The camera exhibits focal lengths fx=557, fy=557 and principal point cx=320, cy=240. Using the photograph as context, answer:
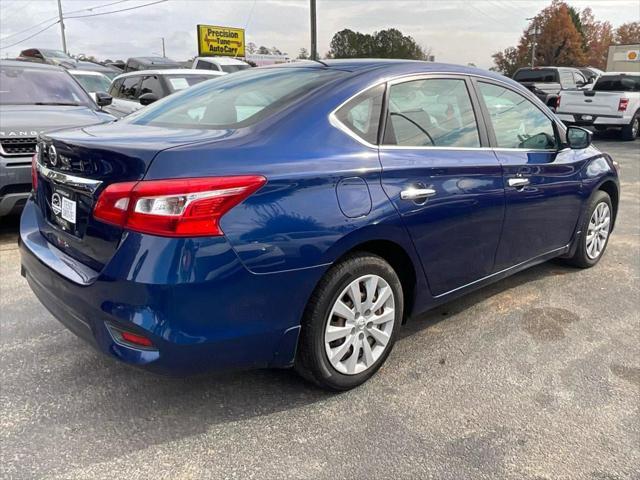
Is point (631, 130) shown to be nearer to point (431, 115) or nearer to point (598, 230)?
point (598, 230)

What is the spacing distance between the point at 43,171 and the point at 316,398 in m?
1.75

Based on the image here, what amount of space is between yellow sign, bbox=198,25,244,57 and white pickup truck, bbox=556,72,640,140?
90.2ft

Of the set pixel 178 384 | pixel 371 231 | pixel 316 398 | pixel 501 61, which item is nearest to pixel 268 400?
pixel 316 398

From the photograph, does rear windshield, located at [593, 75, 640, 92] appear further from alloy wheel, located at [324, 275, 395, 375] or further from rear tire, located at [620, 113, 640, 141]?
alloy wheel, located at [324, 275, 395, 375]

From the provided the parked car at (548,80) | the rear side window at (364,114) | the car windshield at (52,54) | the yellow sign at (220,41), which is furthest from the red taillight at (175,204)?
the yellow sign at (220,41)

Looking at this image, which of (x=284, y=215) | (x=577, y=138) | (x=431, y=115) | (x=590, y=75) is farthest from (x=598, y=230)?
(x=590, y=75)

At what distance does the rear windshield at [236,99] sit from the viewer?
8.83 feet

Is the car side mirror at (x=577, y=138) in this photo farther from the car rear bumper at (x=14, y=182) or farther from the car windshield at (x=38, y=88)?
the car windshield at (x=38, y=88)

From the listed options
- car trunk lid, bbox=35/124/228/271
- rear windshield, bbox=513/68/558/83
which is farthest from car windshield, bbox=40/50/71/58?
car trunk lid, bbox=35/124/228/271

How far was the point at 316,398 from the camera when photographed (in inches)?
109

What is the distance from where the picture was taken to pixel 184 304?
2135 mm

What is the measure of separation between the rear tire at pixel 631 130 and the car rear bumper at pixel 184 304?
49.5 ft

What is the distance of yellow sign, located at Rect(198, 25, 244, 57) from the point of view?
37.3 metres

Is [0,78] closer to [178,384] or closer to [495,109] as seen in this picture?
[178,384]
